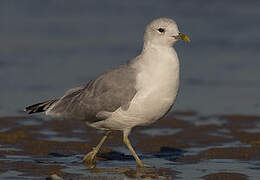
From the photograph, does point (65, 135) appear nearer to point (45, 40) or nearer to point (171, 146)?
point (171, 146)

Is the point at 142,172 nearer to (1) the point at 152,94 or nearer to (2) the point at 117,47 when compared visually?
(1) the point at 152,94

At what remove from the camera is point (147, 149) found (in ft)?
31.0

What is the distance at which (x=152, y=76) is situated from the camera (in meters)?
8.02

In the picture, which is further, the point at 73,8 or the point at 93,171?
the point at 73,8

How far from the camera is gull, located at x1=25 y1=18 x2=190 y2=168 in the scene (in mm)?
→ 8016

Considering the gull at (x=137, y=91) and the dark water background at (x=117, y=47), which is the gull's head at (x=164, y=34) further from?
the dark water background at (x=117, y=47)

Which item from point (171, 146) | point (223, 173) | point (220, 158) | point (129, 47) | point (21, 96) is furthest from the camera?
point (129, 47)

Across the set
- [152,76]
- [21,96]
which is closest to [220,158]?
[152,76]

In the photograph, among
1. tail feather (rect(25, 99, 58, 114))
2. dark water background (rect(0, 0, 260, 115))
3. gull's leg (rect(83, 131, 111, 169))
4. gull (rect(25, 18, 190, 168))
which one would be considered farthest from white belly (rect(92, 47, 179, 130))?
dark water background (rect(0, 0, 260, 115))

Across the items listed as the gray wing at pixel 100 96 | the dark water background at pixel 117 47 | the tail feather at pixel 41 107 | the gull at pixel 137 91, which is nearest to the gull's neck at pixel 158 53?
the gull at pixel 137 91

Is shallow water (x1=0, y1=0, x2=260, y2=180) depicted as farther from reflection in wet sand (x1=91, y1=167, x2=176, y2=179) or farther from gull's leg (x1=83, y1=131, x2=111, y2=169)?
gull's leg (x1=83, y1=131, x2=111, y2=169)

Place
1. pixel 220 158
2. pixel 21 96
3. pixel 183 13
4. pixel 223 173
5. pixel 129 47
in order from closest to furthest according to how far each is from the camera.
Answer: pixel 223 173, pixel 220 158, pixel 21 96, pixel 129 47, pixel 183 13

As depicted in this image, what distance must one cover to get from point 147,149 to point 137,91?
5.42ft

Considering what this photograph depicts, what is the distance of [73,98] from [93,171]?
126 centimetres
